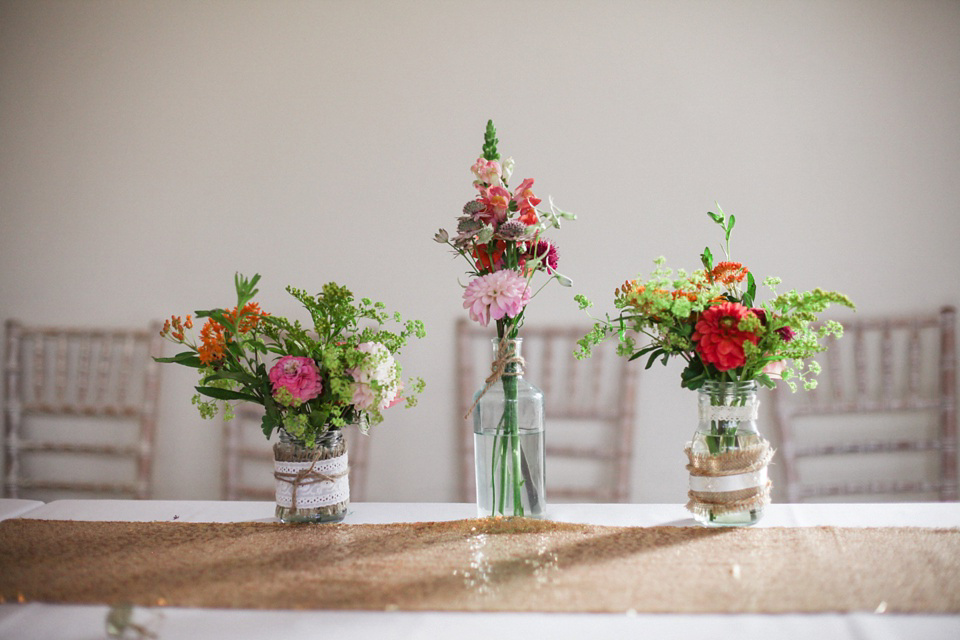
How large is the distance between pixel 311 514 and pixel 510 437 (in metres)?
0.33

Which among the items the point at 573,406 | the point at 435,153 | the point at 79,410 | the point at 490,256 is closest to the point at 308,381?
the point at 490,256

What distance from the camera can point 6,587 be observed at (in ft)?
2.94

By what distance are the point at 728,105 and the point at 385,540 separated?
1.48m

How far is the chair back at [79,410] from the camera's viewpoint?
2031 mm

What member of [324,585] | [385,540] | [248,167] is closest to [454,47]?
[248,167]

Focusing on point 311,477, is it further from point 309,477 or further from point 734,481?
point 734,481

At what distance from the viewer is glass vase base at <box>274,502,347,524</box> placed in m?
1.13

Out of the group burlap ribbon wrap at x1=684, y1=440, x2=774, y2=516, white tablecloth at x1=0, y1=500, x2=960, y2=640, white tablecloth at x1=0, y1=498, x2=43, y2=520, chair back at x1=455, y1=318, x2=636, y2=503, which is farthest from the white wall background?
white tablecloth at x1=0, y1=500, x2=960, y2=640

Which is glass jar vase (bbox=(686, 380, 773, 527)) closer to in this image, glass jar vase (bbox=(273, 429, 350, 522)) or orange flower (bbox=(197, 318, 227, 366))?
glass jar vase (bbox=(273, 429, 350, 522))

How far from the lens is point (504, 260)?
3.63 ft

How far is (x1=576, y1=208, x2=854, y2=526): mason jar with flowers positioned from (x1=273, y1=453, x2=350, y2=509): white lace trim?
44 centimetres

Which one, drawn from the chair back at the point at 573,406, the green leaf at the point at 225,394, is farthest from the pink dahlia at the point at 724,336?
the chair back at the point at 573,406

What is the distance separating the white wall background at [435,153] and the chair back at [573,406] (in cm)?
8

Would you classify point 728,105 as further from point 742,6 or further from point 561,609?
point 561,609
